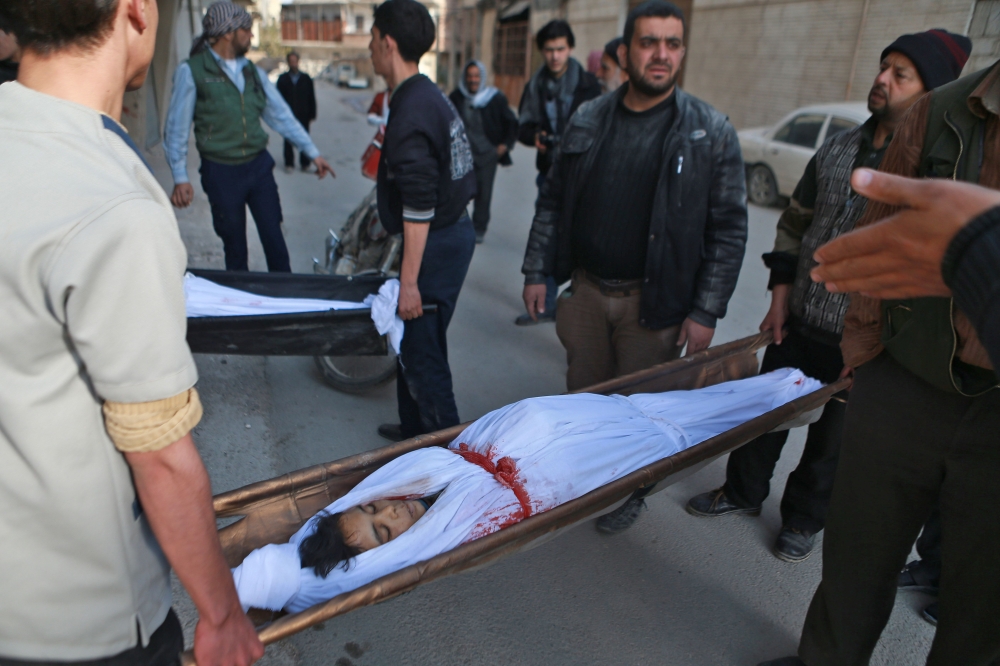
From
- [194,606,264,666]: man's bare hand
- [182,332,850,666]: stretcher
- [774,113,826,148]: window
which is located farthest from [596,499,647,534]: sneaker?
[774,113,826,148]: window

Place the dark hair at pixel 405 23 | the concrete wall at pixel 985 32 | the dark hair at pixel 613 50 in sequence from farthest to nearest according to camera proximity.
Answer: the concrete wall at pixel 985 32
the dark hair at pixel 613 50
the dark hair at pixel 405 23

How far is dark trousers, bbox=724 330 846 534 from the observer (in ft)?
8.66

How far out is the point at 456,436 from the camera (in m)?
2.28

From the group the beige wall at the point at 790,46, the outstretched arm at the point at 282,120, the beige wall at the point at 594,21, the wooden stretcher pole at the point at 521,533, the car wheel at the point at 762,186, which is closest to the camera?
the wooden stretcher pole at the point at 521,533

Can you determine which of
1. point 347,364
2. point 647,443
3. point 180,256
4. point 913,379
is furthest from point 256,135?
point 913,379

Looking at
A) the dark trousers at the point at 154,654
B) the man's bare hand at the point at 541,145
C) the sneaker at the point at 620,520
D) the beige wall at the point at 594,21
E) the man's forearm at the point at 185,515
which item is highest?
the beige wall at the point at 594,21

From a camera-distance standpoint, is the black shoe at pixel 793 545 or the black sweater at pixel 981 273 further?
the black shoe at pixel 793 545

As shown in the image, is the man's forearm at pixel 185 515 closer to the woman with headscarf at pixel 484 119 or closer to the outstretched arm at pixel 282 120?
the outstretched arm at pixel 282 120

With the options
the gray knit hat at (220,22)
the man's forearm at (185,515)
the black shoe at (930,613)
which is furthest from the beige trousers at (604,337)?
the gray knit hat at (220,22)

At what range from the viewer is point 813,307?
2.54m

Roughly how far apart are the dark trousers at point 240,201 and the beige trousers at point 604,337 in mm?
2263

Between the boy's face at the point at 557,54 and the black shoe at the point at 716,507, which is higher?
the boy's face at the point at 557,54

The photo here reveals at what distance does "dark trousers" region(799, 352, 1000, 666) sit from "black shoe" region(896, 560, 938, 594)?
91cm

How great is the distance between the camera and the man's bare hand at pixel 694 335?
276 centimetres
